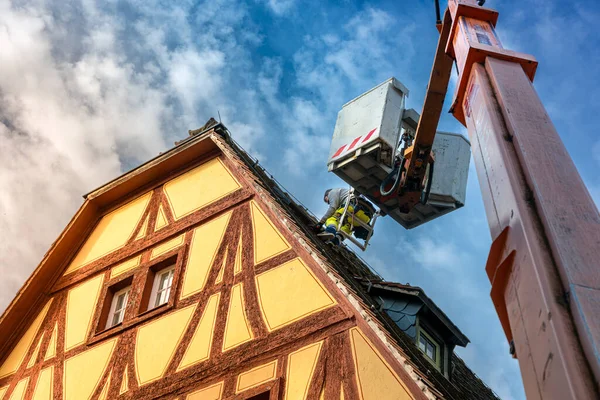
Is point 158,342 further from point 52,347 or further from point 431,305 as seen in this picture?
point 431,305

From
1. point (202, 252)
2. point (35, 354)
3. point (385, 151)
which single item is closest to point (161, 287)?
point (202, 252)

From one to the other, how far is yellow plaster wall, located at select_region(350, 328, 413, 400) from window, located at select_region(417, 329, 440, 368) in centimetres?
272

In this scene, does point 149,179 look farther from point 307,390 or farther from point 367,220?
point 307,390

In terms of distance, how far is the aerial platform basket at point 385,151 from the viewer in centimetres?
1159

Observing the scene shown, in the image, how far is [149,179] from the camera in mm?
12141

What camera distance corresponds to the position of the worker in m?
12.4

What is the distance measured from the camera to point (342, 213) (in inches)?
491

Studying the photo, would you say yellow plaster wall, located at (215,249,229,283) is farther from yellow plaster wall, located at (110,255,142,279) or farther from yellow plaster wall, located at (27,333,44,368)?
yellow plaster wall, located at (27,333,44,368)

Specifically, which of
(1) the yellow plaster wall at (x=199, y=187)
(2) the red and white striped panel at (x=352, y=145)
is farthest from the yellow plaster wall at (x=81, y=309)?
(2) the red and white striped panel at (x=352, y=145)

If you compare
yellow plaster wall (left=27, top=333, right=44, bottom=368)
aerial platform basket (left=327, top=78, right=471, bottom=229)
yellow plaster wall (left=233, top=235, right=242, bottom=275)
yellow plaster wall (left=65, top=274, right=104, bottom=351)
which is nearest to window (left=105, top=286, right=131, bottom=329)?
yellow plaster wall (left=65, top=274, right=104, bottom=351)

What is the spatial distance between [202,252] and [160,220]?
64.9 inches

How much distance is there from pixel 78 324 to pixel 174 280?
1.90 meters

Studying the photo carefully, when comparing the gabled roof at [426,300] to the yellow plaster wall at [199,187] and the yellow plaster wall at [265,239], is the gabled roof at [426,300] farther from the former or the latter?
the yellow plaster wall at [199,187]

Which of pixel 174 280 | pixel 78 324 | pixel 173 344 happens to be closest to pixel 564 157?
pixel 173 344
